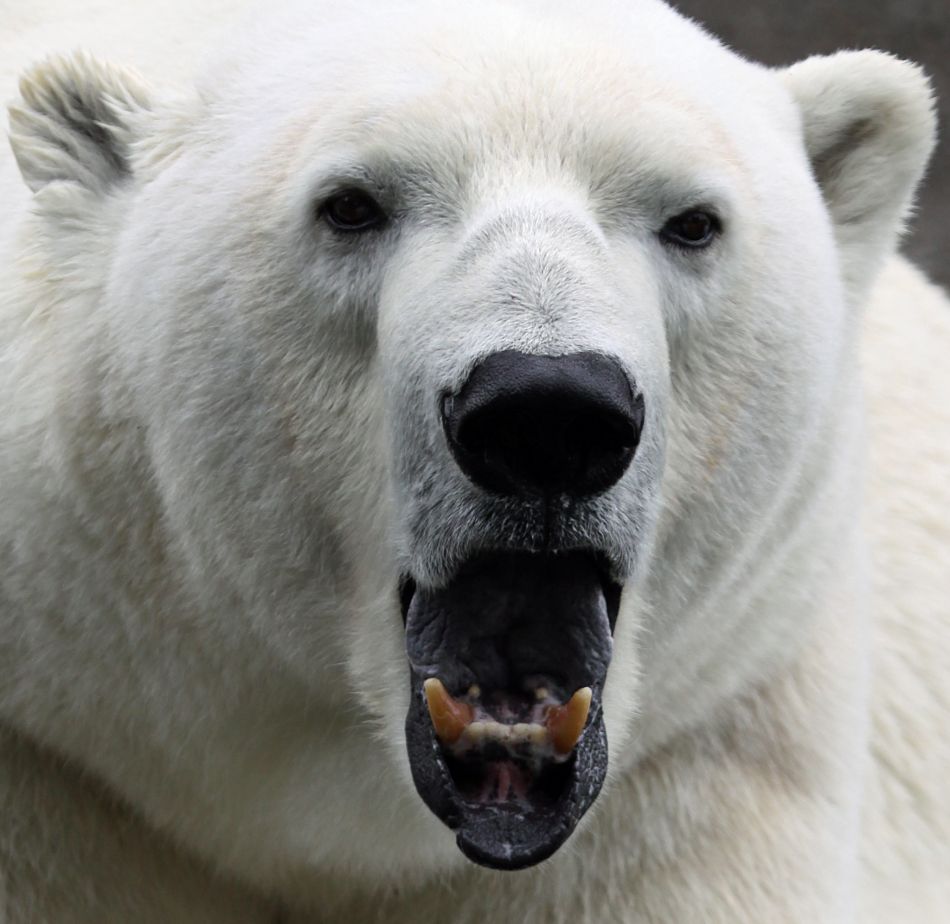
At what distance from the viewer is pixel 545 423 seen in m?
2.05

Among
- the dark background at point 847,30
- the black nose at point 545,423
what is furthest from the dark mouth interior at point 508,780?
the dark background at point 847,30

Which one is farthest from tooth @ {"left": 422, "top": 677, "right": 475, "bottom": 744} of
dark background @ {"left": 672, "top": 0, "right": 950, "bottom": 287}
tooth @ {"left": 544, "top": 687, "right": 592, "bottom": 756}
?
dark background @ {"left": 672, "top": 0, "right": 950, "bottom": 287}

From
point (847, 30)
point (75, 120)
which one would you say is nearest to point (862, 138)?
point (75, 120)

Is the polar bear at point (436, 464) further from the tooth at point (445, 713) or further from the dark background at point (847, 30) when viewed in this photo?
the dark background at point (847, 30)

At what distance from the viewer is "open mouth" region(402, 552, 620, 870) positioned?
90.5 inches

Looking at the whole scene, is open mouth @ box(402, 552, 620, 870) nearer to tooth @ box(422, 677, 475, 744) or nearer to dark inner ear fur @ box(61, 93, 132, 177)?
tooth @ box(422, 677, 475, 744)

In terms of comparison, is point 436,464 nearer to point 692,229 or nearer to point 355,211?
point 355,211

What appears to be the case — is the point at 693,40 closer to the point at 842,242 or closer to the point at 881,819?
the point at 842,242

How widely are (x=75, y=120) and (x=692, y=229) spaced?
0.94 m

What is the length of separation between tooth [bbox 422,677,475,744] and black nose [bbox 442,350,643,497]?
296 mm

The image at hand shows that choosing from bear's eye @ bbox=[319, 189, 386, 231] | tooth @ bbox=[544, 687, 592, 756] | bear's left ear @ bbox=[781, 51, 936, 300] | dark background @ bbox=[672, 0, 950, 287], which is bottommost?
dark background @ bbox=[672, 0, 950, 287]

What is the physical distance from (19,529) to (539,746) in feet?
2.95

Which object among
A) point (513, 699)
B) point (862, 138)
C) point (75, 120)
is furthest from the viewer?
point (862, 138)

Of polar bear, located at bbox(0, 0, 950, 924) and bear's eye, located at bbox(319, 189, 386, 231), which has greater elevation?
bear's eye, located at bbox(319, 189, 386, 231)
